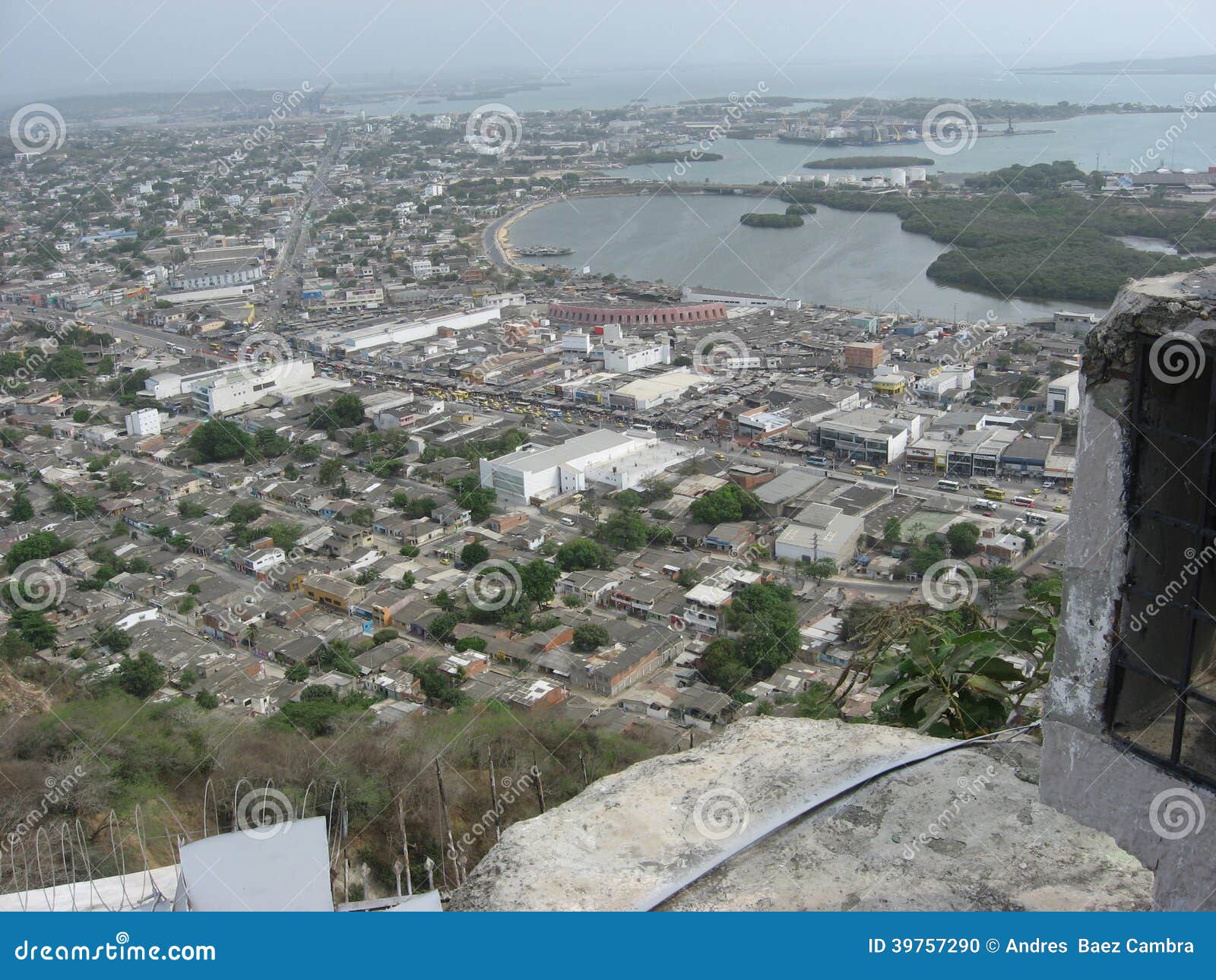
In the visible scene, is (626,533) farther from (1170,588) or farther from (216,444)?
(1170,588)

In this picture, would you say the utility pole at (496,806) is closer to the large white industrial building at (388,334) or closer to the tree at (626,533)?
the tree at (626,533)

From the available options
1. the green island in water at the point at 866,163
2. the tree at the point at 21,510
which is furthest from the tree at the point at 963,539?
the green island in water at the point at 866,163

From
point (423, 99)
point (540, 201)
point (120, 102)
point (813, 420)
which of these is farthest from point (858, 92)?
point (813, 420)

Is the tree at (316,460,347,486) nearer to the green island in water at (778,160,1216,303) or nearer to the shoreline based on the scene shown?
the shoreline

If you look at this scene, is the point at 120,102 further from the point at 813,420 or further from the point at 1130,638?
the point at 1130,638

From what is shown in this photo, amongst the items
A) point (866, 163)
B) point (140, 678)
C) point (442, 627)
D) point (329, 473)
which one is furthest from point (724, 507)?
point (866, 163)
